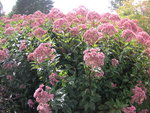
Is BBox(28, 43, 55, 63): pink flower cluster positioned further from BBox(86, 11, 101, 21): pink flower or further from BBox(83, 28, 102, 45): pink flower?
BBox(86, 11, 101, 21): pink flower

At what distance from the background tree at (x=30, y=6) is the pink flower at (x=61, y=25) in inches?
694

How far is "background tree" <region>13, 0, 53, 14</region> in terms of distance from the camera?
2086cm

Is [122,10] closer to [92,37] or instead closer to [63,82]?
[92,37]

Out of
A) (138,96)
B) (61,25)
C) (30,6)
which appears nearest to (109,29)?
(61,25)

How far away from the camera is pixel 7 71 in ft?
11.6


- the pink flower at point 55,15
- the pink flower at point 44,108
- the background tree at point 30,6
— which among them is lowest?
the background tree at point 30,6

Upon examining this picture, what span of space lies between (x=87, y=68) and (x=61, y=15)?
155 cm

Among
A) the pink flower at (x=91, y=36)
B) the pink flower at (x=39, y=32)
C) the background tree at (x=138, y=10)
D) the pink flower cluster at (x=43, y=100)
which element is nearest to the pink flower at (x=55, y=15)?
the pink flower at (x=39, y=32)

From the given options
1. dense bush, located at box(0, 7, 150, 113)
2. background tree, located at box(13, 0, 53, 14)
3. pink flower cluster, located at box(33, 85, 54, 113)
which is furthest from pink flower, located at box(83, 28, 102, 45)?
background tree, located at box(13, 0, 53, 14)

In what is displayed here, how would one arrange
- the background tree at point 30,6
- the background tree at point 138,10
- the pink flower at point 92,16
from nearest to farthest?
1. the pink flower at point 92,16
2. the background tree at point 138,10
3. the background tree at point 30,6

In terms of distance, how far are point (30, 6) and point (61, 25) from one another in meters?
19.3

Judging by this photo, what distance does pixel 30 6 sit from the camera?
848 inches

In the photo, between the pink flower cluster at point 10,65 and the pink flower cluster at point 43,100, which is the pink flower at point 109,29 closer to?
the pink flower cluster at point 43,100

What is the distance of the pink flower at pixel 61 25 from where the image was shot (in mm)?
3365
